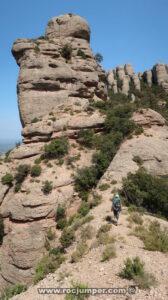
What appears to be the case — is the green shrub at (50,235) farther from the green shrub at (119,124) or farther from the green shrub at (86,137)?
the green shrub at (119,124)

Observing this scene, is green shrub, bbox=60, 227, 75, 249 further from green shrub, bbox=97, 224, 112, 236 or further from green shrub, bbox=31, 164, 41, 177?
green shrub, bbox=31, 164, 41, 177

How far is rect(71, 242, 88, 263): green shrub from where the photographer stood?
8602 millimetres

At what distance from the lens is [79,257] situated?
28.6 ft

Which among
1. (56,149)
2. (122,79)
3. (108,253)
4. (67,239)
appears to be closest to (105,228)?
(108,253)

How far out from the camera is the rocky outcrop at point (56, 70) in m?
26.0

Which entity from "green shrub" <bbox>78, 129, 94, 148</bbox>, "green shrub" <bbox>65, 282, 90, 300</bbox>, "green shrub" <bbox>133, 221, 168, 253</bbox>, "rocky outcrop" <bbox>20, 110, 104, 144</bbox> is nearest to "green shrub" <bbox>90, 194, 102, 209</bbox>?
"green shrub" <bbox>133, 221, 168, 253</bbox>

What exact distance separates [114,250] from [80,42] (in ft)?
108

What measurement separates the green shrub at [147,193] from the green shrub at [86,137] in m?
8.58

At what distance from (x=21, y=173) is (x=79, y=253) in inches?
480

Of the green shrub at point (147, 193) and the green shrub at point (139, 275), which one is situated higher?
the green shrub at point (139, 275)

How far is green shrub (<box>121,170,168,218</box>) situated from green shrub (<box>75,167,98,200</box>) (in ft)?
14.6

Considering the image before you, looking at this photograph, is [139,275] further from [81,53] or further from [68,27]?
[68,27]

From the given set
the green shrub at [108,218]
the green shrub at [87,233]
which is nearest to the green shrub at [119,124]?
the green shrub at [108,218]

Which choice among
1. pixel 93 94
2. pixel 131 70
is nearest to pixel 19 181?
pixel 93 94
